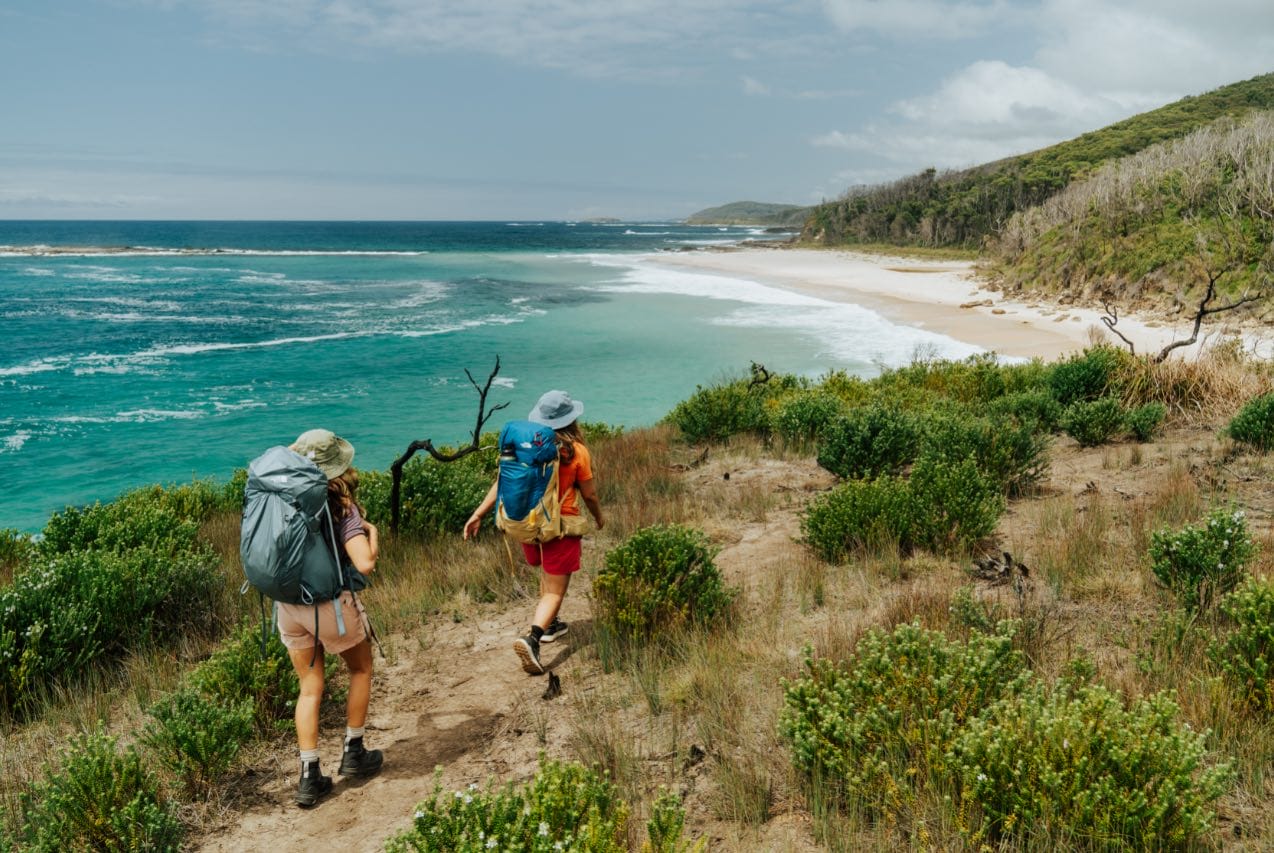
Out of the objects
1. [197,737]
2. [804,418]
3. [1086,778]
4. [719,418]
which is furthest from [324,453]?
[719,418]

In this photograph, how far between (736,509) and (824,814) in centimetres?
538

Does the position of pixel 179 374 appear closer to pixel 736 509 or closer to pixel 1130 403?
pixel 736 509

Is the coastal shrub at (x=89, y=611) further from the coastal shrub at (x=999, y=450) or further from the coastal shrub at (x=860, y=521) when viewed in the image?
the coastal shrub at (x=999, y=450)

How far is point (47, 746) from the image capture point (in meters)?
4.39

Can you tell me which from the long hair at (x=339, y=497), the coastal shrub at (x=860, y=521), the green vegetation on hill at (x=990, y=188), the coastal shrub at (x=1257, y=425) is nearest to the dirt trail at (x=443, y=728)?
the coastal shrub at (x=860, y=521)

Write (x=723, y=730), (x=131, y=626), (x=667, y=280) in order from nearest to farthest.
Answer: (x=723, y=730) < (x=131, y=626) < (x=667, y=280)

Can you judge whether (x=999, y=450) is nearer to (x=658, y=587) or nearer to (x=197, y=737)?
(x=658, y=587)

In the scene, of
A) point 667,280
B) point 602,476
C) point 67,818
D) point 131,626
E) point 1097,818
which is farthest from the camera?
point 667,280

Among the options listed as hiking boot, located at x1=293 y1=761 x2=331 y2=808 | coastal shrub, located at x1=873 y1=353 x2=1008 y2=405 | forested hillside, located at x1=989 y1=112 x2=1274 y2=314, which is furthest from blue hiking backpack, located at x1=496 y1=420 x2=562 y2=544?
forested hillside, located at x1=989 y1=112 x2=1274 y2=314

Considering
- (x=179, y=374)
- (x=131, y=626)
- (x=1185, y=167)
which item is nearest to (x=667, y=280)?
(x=1185, y=167)

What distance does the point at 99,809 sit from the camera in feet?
10.7

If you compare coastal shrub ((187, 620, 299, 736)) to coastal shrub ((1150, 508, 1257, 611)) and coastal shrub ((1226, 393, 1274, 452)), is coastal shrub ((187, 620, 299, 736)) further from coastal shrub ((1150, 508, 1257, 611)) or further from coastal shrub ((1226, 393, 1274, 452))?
coastal shrub ((1226, 393, 1274, 452))

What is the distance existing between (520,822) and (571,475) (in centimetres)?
262

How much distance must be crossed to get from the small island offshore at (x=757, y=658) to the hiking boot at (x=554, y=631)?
0.38 feet
